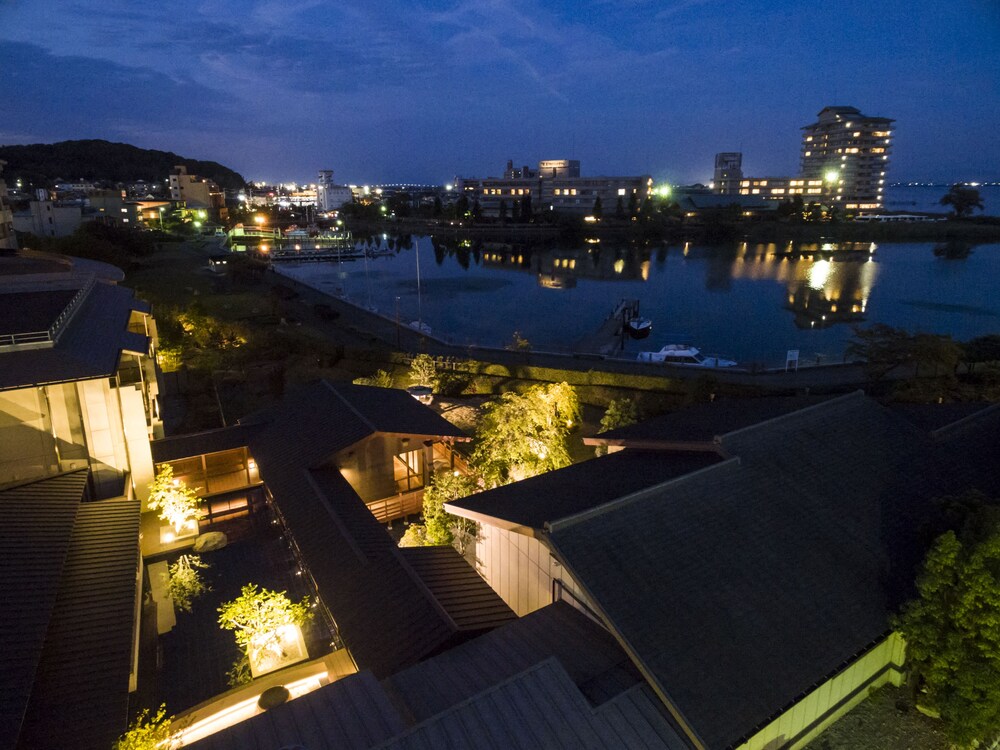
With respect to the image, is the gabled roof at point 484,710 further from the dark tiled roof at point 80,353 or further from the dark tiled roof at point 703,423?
the dark tiled roof at point 80,353

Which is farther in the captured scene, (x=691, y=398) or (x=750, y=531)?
(x=691, y=398)

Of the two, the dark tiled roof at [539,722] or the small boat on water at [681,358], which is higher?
the dark tiled roof at [539,722]

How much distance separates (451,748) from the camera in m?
5.62

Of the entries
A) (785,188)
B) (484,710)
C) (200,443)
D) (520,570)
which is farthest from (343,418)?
(785,188)

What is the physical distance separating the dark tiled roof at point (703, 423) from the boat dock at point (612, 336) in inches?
627

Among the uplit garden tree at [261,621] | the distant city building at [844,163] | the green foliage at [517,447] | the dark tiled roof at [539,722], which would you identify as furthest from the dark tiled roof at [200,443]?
the distant city building at [844,163]

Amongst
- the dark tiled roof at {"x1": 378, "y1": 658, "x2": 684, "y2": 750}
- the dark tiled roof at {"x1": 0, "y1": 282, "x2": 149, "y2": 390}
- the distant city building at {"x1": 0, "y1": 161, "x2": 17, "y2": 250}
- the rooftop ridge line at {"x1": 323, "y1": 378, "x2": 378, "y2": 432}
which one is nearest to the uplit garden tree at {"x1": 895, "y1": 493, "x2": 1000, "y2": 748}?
the dark tiled roof at {"x1": 378, "y1": 658, "x2": 684, "y2": 750}

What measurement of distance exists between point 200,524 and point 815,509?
13563 mm

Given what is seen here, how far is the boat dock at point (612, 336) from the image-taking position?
1340 inches

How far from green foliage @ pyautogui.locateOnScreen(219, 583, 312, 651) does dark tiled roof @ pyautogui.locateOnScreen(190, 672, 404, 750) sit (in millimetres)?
3444

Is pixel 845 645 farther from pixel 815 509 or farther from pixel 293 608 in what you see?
pixel 293 608

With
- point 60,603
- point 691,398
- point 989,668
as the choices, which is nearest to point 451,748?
point 989,668

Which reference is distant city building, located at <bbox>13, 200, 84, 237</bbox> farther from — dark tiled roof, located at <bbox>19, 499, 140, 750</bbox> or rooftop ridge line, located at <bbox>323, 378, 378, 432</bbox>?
dark tiled roof, located at <bbox>19, 499, 140, 750</bbox>

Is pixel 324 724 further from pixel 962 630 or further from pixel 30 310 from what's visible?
pixel 30 310
